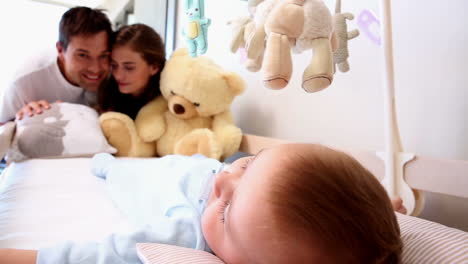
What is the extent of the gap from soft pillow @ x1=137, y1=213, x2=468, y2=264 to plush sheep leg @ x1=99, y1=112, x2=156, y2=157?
909 millimetres

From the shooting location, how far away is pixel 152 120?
4.36 ft

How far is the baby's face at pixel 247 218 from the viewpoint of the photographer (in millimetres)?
352

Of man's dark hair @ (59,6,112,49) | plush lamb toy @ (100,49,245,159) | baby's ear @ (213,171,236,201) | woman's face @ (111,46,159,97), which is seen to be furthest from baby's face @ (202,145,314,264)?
man's dark hair @ (59,6,112,49)

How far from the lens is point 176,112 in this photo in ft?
4.25

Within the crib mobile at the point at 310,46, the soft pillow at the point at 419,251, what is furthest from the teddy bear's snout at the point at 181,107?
the soft pillow at the point at 419,251

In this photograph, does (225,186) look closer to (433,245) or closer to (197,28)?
(433,245)

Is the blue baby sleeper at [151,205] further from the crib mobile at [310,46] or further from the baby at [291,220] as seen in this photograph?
the crib mobile at [310,46]

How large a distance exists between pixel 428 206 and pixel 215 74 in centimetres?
82

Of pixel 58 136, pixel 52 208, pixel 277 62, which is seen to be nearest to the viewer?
pixel 277 62

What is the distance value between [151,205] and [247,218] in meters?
0.38

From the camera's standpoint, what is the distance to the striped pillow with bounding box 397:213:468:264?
385 mm

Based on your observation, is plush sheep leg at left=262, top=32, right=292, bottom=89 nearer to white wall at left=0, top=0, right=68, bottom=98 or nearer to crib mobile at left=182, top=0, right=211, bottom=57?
crib mobile at left=182, top=0, right=211, bottom=57

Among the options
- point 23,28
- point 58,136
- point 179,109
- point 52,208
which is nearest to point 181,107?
point 179,109

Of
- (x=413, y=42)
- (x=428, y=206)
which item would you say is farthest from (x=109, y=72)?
(x=428, y=206)
